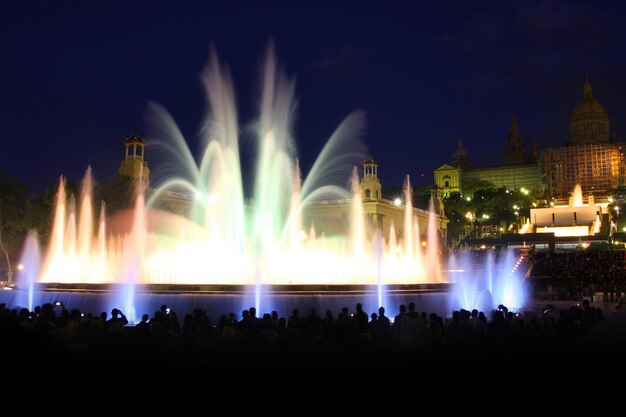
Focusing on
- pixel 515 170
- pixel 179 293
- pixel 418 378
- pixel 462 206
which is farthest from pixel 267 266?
pixel 515 170

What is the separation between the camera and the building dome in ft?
467

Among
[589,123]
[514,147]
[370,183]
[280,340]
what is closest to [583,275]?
[280,340]

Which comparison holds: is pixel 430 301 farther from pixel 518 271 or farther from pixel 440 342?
pixel 518 271

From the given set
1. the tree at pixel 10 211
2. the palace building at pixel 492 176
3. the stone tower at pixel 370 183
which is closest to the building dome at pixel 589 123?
the palace building at pixel 492 176

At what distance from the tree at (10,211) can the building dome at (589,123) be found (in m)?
126

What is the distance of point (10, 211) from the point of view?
45125 mm

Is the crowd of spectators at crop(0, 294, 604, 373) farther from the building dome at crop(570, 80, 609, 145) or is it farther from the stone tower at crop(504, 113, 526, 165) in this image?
the stone tower at crop(504, 113, 526, 165)

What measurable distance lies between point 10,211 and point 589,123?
132 meters

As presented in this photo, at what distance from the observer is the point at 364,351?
823cm

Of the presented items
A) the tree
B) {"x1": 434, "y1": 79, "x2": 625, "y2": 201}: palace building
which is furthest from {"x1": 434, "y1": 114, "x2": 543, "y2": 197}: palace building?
the tree

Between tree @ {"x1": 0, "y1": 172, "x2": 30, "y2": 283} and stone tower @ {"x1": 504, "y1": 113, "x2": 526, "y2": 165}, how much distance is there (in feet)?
520

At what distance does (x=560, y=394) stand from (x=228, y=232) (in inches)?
889

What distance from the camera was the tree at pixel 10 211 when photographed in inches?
1753

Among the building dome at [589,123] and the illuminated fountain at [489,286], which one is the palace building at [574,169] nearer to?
the building dome at [589,123]
